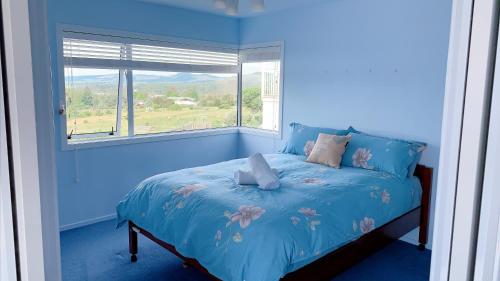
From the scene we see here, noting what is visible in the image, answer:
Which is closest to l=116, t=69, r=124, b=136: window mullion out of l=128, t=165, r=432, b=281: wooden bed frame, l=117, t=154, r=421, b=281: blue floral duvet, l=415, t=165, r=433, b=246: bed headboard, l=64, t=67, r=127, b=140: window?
l=64, t=67, r=127, b=140: window

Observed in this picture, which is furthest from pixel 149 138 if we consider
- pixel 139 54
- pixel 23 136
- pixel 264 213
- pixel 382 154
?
pixel 23 136

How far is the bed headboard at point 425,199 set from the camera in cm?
330

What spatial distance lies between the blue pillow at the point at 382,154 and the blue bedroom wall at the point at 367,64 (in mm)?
211

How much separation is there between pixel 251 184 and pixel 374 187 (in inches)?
37.4

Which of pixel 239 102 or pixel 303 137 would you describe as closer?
pixel 303 137

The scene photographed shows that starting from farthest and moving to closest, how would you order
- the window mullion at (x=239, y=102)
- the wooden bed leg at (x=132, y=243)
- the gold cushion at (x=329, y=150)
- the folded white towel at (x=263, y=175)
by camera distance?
the window mullion at (x=239, y=102), the gold cushion at (x=329, y=150), the wooden bed leg at (x=132, y=243), the folded white towel at (x=263, y=175)

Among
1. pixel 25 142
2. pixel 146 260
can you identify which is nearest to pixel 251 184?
pixel 146 260

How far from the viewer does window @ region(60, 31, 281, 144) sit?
3.67m

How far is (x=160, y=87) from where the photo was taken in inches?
173

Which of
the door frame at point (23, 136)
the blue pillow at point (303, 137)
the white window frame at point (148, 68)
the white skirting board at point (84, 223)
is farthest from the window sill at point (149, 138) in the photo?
→ the door frame at point (23, 136)

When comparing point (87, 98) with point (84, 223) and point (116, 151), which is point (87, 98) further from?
point (84, 223)

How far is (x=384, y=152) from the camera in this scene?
10.8 ft

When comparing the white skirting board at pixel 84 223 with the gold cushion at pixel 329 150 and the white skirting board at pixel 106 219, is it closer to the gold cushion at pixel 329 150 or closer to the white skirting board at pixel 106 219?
the white skirting board at pixel 106 219

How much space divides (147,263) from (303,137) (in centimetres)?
197
